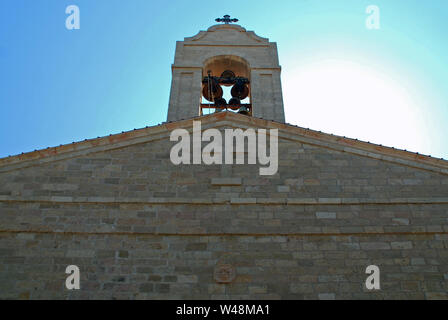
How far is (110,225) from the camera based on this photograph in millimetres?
7332

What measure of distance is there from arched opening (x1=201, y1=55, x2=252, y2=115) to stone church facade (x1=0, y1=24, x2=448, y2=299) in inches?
111

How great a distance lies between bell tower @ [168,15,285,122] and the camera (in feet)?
35.8

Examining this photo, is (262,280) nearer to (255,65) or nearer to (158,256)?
(158,256)

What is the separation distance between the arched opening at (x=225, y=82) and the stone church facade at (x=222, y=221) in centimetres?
282

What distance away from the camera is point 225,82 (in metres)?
11.9

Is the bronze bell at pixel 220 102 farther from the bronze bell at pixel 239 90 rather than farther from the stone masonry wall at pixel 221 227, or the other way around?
the stone masonry wall at pixel 221 227

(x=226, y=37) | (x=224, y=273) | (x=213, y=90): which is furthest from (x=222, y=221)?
(x=226, y=37)

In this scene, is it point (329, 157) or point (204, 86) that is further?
point (204, 86)

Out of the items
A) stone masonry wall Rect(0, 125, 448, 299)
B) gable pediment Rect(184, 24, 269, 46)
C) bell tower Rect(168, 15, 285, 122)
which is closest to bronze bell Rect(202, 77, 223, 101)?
bell tower Rect(168, 15, 285, 122)

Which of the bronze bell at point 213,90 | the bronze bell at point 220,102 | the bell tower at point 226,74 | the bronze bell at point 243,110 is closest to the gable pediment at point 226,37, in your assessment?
the bell tower at point 226,74

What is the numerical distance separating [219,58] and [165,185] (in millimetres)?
5579

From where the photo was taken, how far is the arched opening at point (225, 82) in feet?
37.7

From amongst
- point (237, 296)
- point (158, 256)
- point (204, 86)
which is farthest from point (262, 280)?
point (204, 86)
